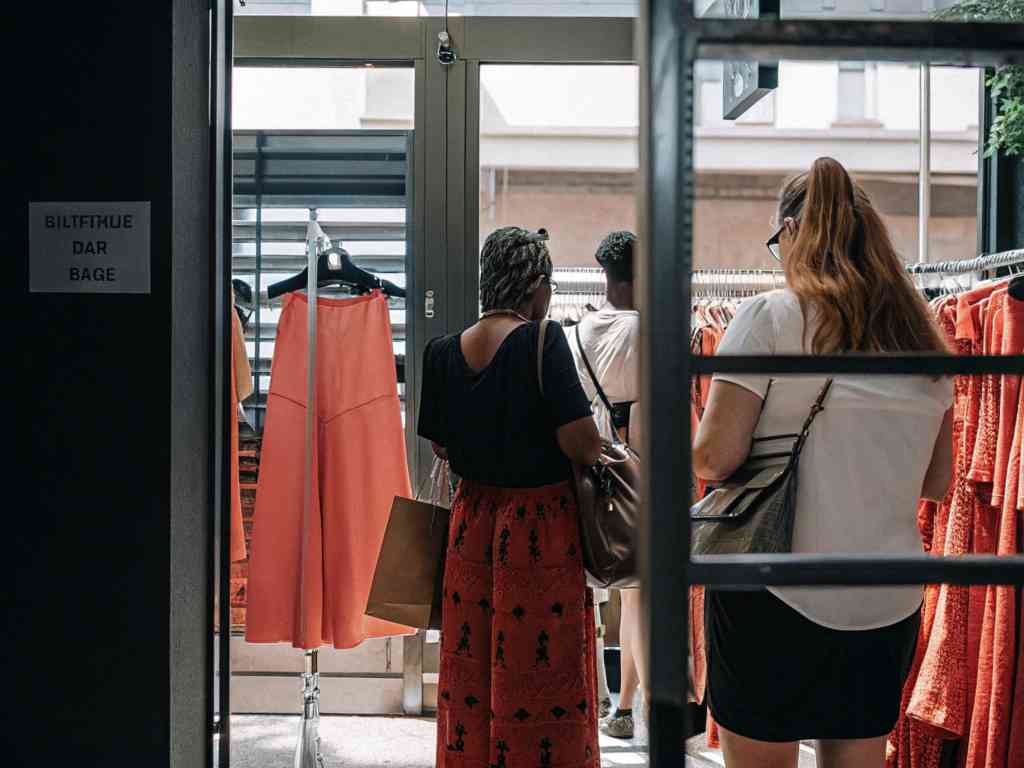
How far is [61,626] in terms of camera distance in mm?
1499

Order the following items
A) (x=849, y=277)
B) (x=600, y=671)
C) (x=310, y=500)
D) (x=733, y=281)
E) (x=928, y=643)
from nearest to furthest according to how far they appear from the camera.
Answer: (x=849, y=277)
(x=928, y=643)
(x=310, y=500)
(x=600, y=671)
(x=733, y=281)

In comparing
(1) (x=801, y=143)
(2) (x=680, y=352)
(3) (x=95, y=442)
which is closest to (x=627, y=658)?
(3) (x=95, y=442)

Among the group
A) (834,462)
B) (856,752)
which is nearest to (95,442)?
(834,462)

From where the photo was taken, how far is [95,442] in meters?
1.50

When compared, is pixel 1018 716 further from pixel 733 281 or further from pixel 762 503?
pixel 733 281

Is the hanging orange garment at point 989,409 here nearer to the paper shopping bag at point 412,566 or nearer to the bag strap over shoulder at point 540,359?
the bag strap over shoulder at point 540,359

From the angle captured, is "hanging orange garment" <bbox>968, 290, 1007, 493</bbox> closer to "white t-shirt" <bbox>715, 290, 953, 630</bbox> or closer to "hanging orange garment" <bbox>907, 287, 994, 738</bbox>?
"hanging orange garment" <bbox>907, 287, 994, 738</bbox>

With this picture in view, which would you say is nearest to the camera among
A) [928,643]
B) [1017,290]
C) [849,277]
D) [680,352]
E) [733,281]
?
[680,352]

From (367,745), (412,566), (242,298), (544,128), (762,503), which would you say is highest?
(544,128)

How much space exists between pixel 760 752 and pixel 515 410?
2.79 ft

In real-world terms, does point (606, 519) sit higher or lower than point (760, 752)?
higher

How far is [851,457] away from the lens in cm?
144

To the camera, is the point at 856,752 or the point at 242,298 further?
the point at 242,298

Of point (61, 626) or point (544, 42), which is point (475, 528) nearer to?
point (61, 626)
